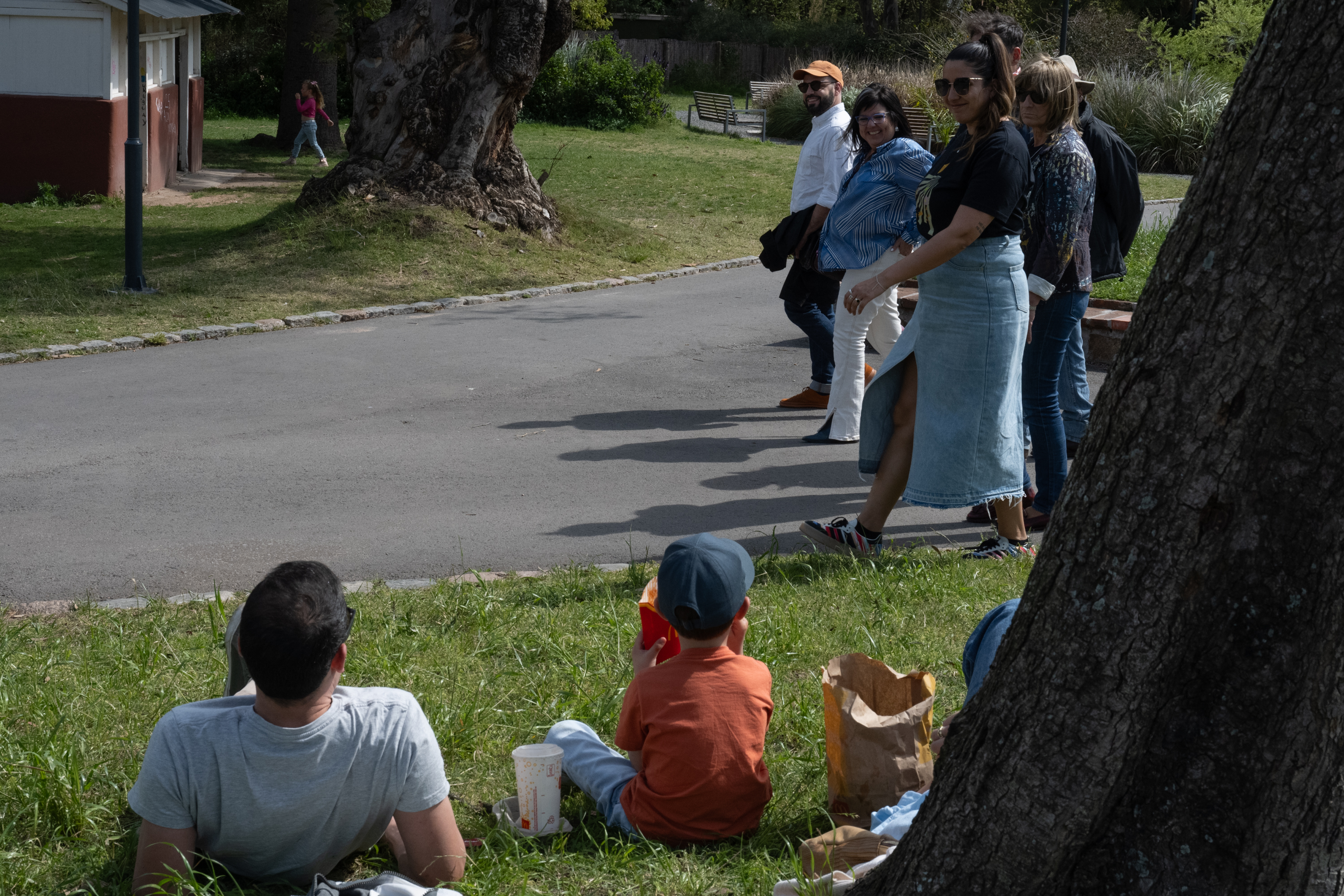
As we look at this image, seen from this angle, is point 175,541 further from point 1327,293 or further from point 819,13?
point 819,13

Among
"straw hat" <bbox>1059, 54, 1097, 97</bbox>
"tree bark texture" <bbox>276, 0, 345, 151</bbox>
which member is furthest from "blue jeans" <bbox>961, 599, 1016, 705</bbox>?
"tree bark texture" <bbox>276, 0, 345, 151</bbox>

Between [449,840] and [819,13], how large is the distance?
214 ft

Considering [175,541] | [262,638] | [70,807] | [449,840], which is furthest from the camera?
[175,541]

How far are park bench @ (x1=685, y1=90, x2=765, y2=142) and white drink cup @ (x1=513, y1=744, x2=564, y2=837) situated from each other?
31.0 meters

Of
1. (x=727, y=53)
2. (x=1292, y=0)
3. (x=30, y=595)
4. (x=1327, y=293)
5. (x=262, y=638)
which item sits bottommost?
(x=30, y=595)

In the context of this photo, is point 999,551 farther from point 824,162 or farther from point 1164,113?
point 1164,113

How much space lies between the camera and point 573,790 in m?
3.71

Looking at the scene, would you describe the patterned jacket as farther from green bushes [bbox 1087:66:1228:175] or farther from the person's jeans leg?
the person's jeans leg

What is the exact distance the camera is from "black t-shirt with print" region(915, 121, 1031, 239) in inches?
197

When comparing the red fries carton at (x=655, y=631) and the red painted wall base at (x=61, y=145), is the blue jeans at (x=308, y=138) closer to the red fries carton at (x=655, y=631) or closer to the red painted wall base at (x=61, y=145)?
the red painted wall base at (x=61, y=145)

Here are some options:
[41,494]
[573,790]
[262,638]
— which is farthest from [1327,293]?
[41,494]

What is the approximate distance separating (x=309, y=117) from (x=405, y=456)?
67.5 feet

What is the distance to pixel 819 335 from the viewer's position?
8633 millimetres

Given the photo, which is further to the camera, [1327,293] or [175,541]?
[175,541]
